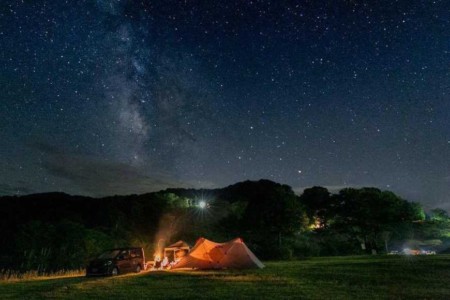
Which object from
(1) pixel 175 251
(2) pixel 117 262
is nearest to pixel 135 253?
(2) pixel 117 262

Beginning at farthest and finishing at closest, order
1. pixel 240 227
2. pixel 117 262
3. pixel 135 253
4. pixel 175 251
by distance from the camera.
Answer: pixel 240 227 → pixel 175 251 → pixel 135 253 → pixel 117 262

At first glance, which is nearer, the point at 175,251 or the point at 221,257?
the point at 221,257

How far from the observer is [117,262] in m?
22.1

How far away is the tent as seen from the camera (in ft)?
77.5

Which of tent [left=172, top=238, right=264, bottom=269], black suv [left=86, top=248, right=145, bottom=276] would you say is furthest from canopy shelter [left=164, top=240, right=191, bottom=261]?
black suv [left=86, top=248, right=145, bottom=276]

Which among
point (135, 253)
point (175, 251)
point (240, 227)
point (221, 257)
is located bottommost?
point (221, 257)

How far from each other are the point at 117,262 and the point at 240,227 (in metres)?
30.7

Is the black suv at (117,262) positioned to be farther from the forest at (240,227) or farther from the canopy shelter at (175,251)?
the forest at (240,227)

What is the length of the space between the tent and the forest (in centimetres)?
944

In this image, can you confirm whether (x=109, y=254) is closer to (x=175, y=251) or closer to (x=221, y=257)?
(x=221, y=257)

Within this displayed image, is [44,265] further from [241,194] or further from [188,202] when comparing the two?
[241,194]

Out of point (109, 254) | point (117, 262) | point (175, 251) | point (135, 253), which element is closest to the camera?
point (117, 262)

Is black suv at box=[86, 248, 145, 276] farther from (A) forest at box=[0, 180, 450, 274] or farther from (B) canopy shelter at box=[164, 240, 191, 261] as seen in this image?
(A) forest at box=[0, 180, 450, 274]

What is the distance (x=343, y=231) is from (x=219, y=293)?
139 ft
